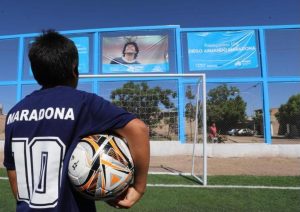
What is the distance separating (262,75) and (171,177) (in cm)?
689

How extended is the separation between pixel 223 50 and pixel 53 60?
13.4 meters

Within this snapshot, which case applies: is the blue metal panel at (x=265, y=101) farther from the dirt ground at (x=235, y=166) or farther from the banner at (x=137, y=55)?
the banner at (x=137, y=55)

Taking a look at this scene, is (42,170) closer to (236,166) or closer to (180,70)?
(236,166)

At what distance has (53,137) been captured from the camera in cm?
158

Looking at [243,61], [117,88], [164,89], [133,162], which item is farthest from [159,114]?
[133,162]

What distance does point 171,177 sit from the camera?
9148 millimetres

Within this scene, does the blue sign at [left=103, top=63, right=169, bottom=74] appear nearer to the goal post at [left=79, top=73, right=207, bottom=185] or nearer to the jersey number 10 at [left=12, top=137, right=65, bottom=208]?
the goal post at [left=79, top=73, right=207, bottom=185]

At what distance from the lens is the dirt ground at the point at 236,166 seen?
10.3 meters

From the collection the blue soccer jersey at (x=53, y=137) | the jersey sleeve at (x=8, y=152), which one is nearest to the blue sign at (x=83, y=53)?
the jersey sleeve at (x=8, y=152)

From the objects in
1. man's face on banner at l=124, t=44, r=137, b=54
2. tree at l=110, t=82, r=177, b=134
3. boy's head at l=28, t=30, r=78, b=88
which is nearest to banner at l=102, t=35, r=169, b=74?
man's face on banner at l=124, t=44, r=137, b=54

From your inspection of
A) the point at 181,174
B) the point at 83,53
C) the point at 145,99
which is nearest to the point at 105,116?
the point at 181,174

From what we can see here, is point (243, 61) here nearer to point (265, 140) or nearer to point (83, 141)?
point (265, 140)

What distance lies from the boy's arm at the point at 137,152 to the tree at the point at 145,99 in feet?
36.8

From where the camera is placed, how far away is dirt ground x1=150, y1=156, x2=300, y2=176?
405 inches
